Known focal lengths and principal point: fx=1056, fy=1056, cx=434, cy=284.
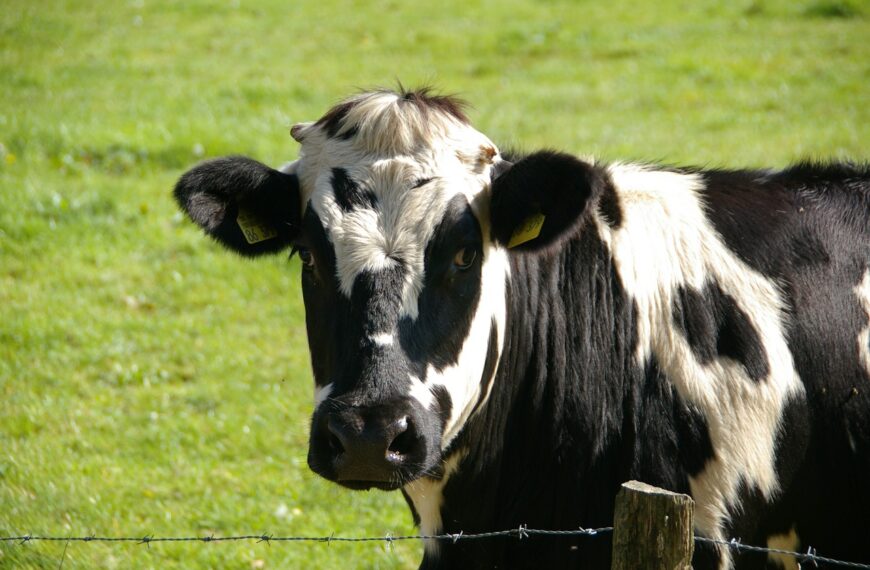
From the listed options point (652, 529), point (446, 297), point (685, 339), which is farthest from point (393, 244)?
point (652, 529)

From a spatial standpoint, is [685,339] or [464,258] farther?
[685,339]

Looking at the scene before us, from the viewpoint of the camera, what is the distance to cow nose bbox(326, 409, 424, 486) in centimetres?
340

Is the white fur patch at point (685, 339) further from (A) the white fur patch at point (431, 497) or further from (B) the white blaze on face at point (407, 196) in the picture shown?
(A) the white fur patch at point (431, 497)

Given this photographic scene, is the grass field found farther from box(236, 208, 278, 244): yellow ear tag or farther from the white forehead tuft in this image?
the white forehead tuft

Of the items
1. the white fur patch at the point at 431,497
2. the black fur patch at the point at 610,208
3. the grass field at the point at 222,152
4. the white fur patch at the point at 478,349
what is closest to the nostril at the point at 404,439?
the white fur patch at the point at 478,349

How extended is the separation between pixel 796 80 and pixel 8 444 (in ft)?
37.9

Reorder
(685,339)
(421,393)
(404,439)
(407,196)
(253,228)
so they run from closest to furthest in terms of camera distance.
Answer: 1. (404,439)
2. (421,393)
3. (407,196)
4. (685,339)
5. (253,228)

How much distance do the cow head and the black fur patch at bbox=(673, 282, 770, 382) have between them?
0.62 meters

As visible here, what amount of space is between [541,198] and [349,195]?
73cm

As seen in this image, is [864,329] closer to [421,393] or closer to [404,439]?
[421,393]

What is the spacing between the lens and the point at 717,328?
4148mm

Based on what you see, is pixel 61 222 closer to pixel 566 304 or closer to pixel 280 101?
pixel 280 101

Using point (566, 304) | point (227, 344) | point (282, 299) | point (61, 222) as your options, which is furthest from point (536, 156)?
point (61, 222)

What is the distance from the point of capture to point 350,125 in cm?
418
